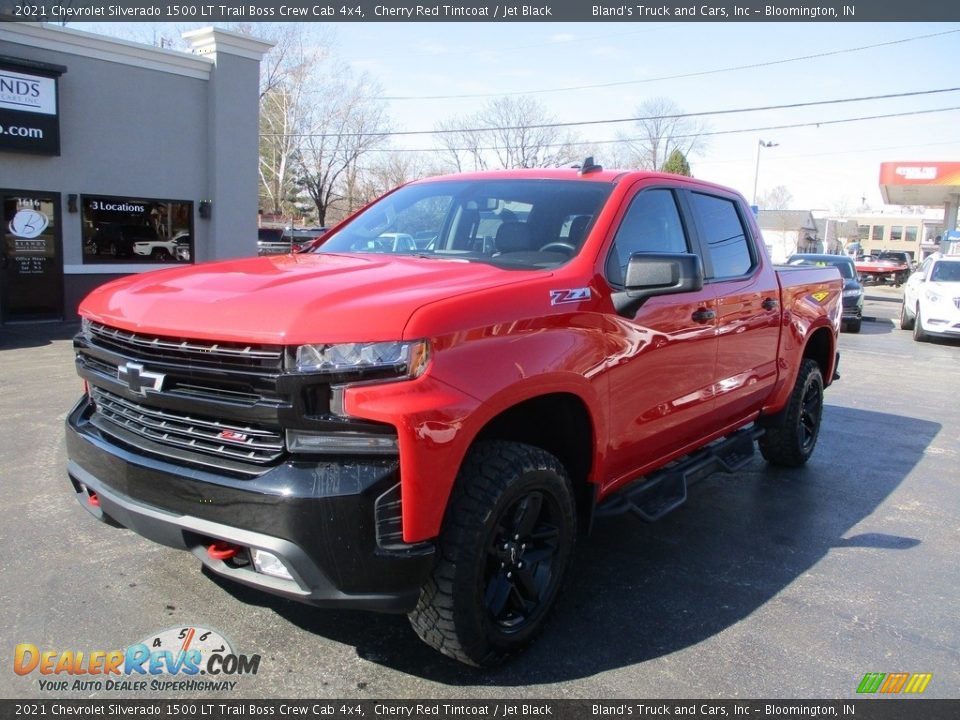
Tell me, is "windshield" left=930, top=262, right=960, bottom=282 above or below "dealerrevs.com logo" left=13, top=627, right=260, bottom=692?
above

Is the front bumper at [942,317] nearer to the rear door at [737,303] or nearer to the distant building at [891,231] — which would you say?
the rear door at [737,303]

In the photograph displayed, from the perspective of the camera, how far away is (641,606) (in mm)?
3600

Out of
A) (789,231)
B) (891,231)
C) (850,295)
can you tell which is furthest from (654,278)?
(891,231)

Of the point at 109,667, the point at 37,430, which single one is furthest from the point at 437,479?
the point at 37,430

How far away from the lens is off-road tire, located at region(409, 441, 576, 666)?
8.87 ft

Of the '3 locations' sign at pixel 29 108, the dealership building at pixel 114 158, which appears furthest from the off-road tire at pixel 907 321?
the '3 locations' sign at pixel 29 108

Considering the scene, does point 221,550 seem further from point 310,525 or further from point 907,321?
point 907,321

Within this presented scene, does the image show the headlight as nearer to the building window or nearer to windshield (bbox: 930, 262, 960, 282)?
the building window

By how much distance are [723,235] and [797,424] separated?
1821 mm

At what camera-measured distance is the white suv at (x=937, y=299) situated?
14766 millimetres

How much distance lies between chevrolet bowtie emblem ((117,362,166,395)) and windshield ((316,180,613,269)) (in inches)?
57.0

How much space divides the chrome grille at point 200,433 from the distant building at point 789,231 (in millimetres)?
68469

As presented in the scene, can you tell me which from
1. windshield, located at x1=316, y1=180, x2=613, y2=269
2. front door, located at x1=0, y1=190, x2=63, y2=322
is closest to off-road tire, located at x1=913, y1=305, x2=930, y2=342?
windshield, located at x1=316, y1=180, x2=613, y2=269

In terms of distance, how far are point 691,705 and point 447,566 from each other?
1069mm
